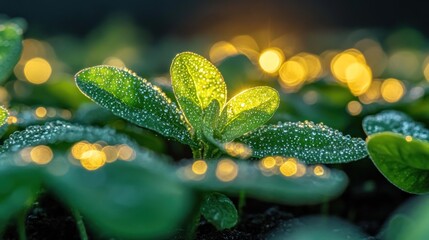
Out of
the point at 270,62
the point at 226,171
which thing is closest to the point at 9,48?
the point at 226,171

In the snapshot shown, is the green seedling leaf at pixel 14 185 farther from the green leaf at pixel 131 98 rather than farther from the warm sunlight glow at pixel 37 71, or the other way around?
the warm sunlight glow at pixel 37 71

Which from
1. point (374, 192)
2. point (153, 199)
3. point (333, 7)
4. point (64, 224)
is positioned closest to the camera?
point (153, 199)

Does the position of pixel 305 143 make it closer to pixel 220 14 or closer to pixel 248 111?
pixel 248 111

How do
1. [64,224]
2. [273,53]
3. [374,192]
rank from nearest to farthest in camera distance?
[64,224], [374,192], [273,53]

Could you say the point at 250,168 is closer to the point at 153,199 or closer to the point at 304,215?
the point at 153,199

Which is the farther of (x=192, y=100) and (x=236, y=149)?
(x=192, y=100)

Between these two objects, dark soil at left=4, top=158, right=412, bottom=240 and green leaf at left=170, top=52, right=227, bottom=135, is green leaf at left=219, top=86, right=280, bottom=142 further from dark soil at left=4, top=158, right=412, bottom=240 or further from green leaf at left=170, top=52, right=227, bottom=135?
dark soil at left=4, top=158, right=412, bottom=240

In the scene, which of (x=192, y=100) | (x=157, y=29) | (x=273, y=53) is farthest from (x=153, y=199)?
(x=157, y=29)
